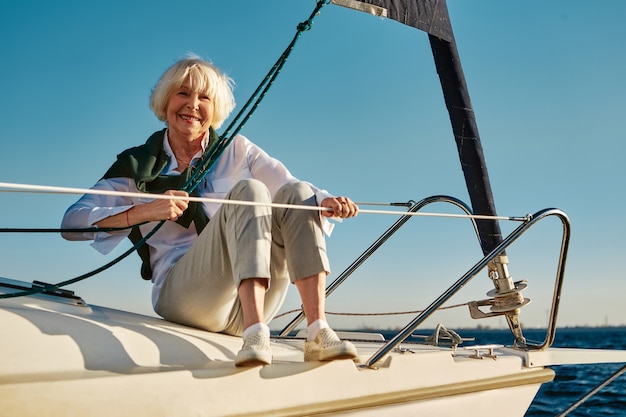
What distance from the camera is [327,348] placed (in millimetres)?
2113

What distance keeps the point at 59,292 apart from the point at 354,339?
1502mm

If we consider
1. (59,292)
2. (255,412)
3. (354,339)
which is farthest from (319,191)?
(354,339)

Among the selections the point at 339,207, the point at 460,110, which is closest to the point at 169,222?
the point at 339,207

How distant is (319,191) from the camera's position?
2.38 m

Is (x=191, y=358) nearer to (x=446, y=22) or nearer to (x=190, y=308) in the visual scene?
(x=190, y=308)

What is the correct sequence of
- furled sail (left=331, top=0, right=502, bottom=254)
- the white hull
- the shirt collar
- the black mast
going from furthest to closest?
furled sail (left=331, top=0, right=502, bottom=254) < the black mast < the shirt collar < the white hull

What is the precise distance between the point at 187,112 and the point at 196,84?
0.38ft

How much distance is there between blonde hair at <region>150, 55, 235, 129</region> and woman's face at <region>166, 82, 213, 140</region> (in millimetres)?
22

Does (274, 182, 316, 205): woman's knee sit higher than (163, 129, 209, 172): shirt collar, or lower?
lower

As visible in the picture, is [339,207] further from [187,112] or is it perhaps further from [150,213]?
[187,112]

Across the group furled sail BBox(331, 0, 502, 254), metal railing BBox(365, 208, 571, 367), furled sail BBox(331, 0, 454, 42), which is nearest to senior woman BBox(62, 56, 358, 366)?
metal railing BBox(365, 208, 571, 367)

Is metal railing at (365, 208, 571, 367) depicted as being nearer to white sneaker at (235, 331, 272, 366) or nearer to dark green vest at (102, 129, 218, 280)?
white sneaker at (235, 331, 272, 366)

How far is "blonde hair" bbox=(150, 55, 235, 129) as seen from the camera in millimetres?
2757

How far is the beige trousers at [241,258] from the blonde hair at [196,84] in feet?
2.22
